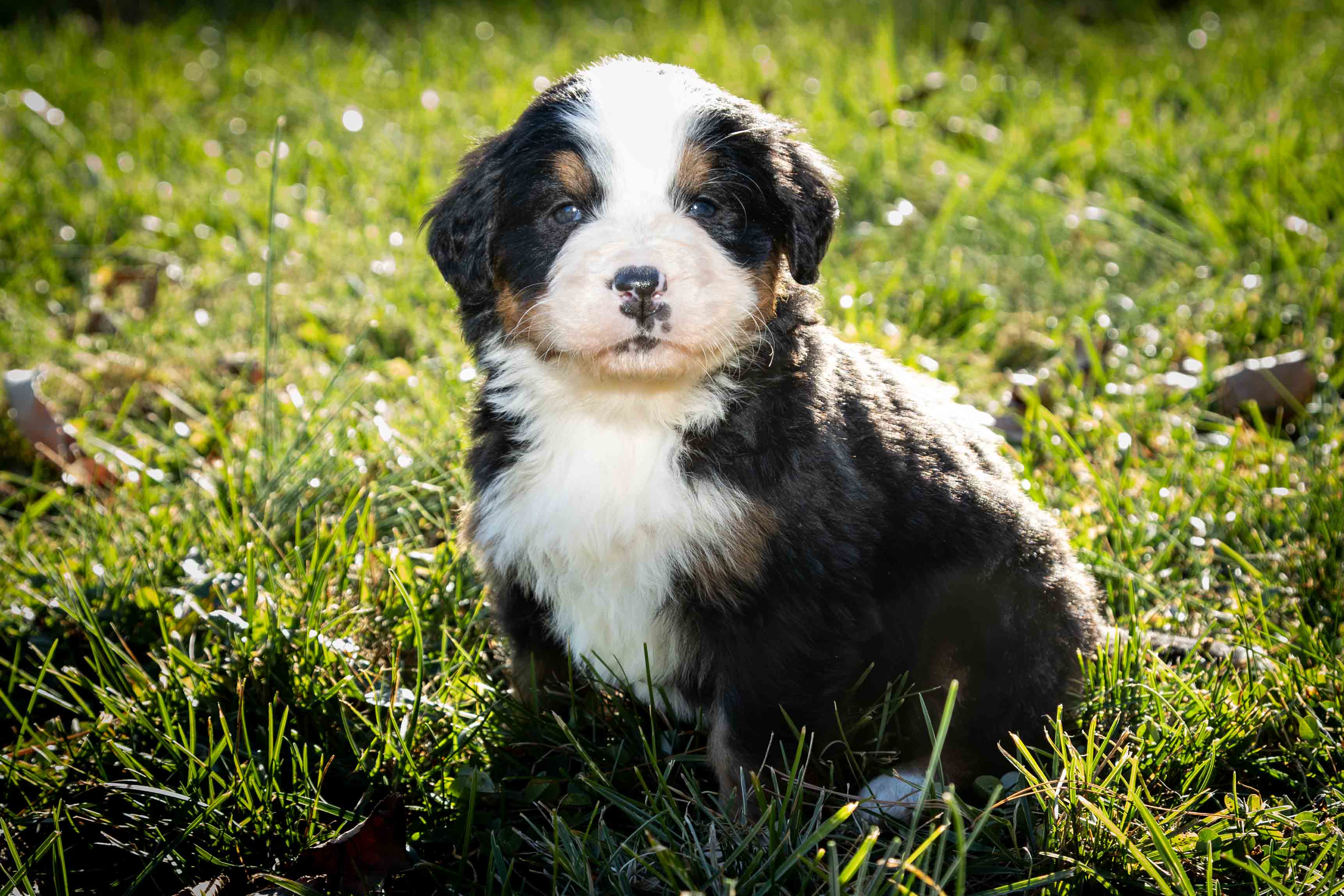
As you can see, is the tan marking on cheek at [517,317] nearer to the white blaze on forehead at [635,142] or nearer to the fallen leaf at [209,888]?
the white blaze on forehead at [635,142]

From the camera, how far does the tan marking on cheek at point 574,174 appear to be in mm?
2424

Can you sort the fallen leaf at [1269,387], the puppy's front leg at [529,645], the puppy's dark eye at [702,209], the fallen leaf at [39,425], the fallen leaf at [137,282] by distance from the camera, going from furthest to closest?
the fallen leaf at [137,282] → the fallen leaf at [1269,387] → the fallen leaf at [39,425] → the puppy's front leg at [529,645] → the puppy's dark eye at [702,209]

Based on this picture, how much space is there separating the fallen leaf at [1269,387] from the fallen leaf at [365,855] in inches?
127

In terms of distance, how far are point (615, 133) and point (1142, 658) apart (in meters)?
1.78

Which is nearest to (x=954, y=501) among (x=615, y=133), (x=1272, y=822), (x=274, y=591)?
(x=1272, y=822)

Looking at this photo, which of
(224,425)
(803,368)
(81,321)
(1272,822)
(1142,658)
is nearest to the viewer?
(1272,822)

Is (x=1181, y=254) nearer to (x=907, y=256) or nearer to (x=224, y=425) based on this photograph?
(x=907, y=256)

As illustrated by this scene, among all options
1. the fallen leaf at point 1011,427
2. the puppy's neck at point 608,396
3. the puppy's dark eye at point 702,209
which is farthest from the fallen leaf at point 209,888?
the fallen leaf at point 1011,427

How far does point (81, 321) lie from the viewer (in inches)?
188

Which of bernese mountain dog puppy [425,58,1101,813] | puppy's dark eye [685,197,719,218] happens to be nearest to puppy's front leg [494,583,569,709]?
bernese mountain dog puppy [425,58,1101,813]

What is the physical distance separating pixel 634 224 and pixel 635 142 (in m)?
0.19

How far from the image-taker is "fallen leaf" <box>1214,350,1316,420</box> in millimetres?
4039

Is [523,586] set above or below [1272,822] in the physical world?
above

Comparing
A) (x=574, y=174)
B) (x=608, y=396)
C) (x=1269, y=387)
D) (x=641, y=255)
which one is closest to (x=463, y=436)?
(x=608, y=396)
